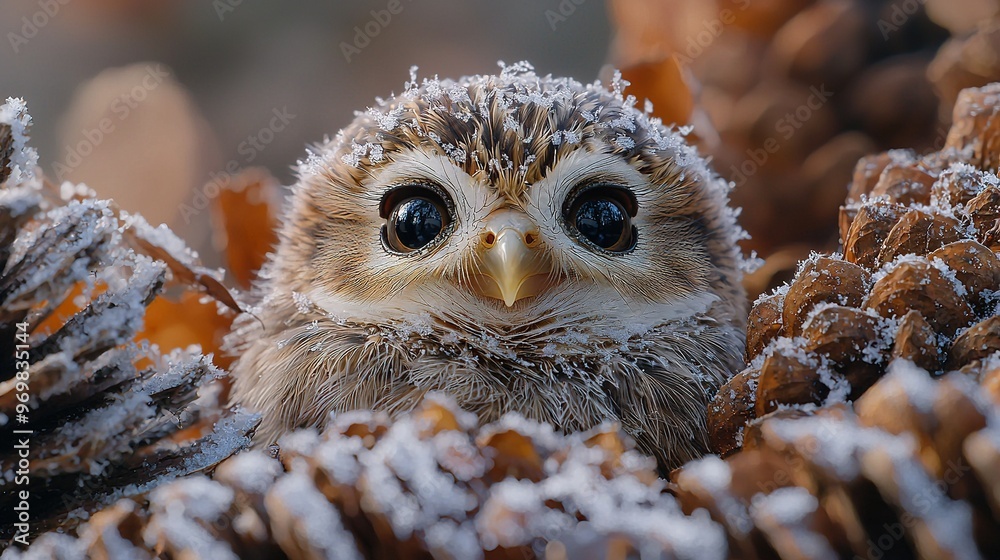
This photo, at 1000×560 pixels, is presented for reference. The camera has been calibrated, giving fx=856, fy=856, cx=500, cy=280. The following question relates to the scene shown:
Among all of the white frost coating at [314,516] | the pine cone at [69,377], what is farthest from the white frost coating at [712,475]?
the pine cone at [69,377]

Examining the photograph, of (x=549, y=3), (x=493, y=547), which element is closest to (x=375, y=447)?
(x=493, y=547)

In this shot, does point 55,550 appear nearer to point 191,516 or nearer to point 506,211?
point 191,516

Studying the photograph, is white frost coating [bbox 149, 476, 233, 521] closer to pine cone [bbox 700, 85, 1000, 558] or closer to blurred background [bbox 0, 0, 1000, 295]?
pine cone [bbox 700, 85, 1000, 558]

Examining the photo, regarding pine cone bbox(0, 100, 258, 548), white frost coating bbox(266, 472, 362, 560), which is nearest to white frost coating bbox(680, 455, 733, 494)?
white frost coating bbox(266, 472, 362, 560)

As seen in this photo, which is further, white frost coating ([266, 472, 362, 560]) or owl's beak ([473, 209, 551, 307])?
owl's beak ([473, 209, 551, 307])

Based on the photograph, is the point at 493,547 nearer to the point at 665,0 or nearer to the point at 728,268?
the point at 728,268

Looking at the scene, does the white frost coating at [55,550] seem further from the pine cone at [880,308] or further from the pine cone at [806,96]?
the pine cone at [806,96]
